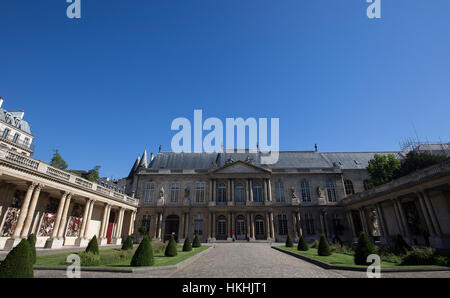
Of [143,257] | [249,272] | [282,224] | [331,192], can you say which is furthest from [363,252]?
[331,192]

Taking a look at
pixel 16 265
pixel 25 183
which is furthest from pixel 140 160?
pixel 16 265

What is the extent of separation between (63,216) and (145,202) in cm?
1432

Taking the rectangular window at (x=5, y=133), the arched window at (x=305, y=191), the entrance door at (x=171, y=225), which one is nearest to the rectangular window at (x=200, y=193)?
the entrance door at (x=171, y=225)

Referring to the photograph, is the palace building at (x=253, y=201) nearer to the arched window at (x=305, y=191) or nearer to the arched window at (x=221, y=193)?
the arched window at (x=305, y=191)

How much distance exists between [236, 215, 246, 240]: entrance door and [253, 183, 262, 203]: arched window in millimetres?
3369

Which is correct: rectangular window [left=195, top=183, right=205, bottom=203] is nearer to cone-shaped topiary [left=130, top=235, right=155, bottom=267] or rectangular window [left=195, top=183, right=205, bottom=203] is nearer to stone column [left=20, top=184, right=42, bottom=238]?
stone column [left=20, top=184, right=42, bottom=238]

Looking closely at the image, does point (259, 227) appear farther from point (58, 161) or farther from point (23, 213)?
point (58, 161)

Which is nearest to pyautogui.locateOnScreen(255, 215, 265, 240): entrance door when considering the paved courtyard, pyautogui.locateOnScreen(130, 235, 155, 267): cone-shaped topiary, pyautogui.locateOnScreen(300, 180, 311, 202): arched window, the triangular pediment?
the triangular pediment

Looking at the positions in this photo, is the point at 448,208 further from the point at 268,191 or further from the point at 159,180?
the point at 159,180

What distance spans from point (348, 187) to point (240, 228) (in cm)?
1800

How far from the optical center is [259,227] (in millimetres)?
30469

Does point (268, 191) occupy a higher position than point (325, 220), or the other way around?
point (268, 191)

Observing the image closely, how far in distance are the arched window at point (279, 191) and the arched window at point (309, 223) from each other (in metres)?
3.94
